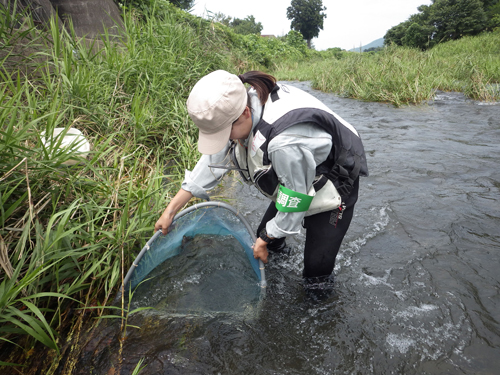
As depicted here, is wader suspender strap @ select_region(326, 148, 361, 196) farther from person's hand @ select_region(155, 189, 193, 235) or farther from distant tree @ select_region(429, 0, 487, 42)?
distant tree @ select_region(429, 0, 487, 42)

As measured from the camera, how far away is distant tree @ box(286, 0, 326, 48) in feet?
201

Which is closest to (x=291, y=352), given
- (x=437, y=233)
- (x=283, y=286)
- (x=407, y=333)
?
(x=283, y=286)

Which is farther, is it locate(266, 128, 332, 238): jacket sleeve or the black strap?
the black strap

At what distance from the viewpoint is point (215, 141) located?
172 centimetres

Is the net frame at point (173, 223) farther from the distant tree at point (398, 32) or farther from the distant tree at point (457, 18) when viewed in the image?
the distant tree at point (398, 32)

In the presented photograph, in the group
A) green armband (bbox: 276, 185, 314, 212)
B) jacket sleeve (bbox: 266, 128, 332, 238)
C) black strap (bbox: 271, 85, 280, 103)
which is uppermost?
black strap (bbox: 271, 85, 280, 103)

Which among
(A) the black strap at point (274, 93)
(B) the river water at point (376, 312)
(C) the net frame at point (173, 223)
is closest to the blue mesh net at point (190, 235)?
(C) the net frame at point (173, 223)

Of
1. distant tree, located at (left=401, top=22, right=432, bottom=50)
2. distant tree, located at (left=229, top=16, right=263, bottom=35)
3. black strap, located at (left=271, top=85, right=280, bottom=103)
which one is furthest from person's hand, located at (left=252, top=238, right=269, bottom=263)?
distant tree, located at (left=229, top=16, right=263, bottom=35)

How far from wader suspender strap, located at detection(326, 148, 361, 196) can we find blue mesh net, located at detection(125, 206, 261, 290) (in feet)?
2.44

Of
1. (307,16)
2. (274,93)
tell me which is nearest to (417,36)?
(274,93)

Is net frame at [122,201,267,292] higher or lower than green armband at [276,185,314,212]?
lower

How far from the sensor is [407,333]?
7.31ft

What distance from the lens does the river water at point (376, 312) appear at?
6.62 ft

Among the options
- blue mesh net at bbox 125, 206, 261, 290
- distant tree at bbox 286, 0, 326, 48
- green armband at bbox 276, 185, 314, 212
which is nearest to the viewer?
green armband at bbox 276, 185, 314, 212
